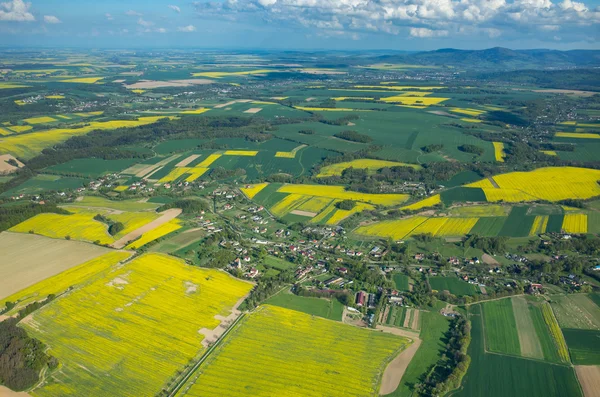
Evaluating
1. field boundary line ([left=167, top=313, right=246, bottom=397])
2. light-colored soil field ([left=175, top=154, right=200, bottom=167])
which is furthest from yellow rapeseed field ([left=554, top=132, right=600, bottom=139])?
field boundary line ([left=167, top=313, right=246, bottom=397])

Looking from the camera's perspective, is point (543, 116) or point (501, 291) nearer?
point (501, 291)

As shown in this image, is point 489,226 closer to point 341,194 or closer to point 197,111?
point 341,194

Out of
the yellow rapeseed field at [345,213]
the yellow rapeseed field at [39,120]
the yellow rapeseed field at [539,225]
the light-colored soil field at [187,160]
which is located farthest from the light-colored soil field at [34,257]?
the yellow rapeseed field at [39,120]

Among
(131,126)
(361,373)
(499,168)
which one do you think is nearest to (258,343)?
(361,373)

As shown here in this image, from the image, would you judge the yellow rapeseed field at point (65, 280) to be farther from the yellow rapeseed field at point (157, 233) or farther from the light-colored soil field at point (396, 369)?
the light-colored soil field at point (396, 369)

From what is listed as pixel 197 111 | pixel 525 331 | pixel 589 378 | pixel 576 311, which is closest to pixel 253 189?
pixel 525 331

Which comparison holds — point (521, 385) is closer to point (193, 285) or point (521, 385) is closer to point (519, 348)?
point (519, 348)
